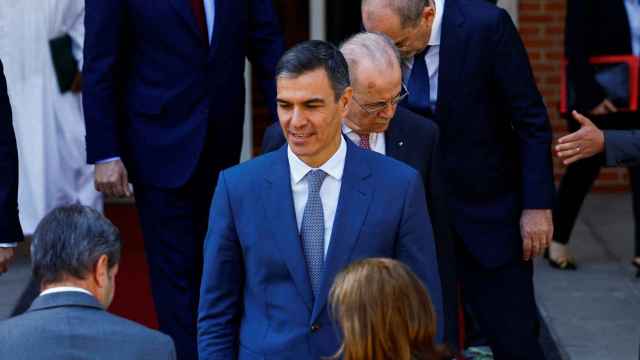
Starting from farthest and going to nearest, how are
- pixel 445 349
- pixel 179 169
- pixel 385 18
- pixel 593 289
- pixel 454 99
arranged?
pixel 593 289
pixel 179 169
pixel 454 99
pixel 385 18
pixel 445 349

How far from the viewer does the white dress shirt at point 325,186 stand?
4586 millimetres

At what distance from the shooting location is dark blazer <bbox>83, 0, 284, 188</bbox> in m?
6.36

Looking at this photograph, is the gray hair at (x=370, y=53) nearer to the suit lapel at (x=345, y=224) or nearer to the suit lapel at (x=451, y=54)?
the suit lapel at (x=345, y=224)

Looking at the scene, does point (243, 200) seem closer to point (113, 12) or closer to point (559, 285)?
point (113, 12)

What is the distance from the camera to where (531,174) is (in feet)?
19.9

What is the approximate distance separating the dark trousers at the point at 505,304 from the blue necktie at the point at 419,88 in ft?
1.97

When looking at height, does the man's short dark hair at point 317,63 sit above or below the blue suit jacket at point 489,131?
above

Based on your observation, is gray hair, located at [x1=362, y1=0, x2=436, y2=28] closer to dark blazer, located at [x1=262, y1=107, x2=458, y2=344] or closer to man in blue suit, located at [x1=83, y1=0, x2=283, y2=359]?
dark blazer, located at [x1=262, y1=107, x2=458, y2=344]

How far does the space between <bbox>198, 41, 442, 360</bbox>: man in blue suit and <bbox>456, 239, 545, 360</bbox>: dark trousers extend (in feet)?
5.26

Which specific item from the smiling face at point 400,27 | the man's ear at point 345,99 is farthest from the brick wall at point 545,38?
the man's ear at point 345,99

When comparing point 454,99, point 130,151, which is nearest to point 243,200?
point 454,99

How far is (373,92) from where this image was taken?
5.05 meters

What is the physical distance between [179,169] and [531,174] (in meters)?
1.40

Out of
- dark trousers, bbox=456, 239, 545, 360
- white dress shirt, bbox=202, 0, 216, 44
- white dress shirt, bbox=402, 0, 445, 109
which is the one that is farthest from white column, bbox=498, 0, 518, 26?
white dress shirt, bbox=402, 0, 445, 109
